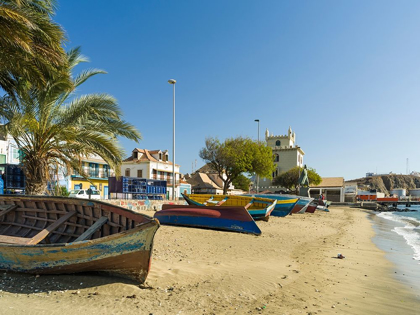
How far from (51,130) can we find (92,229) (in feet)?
20.4

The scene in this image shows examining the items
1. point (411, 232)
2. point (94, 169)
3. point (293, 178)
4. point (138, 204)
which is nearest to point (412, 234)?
point (411, 232)

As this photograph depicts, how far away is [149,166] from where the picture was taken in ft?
152

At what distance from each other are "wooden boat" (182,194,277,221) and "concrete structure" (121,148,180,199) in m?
27.2

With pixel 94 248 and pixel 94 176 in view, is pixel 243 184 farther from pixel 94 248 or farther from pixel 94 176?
pixel 94 248

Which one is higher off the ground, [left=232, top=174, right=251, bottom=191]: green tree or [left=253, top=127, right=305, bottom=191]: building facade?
[left=253, top=127, right=305, bottom=191]: building facade

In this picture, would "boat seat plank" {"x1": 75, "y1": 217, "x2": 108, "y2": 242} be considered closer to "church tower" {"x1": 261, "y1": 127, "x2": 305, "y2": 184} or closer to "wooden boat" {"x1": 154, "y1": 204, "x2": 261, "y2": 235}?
"wooden boat" {"x1": 154, "y1": 204, "x2": 261, "y2": 235}

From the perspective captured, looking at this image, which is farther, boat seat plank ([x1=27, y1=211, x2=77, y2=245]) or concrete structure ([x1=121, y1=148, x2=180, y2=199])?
concrete structure ([x1=121, y1=148, x2=180, y2=199])

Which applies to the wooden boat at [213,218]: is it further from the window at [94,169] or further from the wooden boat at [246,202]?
the window at [94,169]

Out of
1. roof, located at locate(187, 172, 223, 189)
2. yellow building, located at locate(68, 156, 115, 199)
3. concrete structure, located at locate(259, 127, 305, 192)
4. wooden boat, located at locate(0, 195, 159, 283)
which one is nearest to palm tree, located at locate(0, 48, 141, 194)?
wooden boat, located at locate(0, 195, 159, 283)

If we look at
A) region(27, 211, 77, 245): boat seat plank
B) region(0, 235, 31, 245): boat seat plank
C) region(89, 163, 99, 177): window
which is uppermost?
region(89, 163, 99, 177): window

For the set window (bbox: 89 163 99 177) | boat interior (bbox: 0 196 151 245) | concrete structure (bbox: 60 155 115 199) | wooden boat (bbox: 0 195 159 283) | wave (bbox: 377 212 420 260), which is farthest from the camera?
window (bbox: 89 163 99 177)

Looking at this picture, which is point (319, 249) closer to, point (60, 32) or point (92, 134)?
point (92, 134)

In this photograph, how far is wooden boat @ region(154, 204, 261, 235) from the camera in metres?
12.0

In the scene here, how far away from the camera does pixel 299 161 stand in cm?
8144
